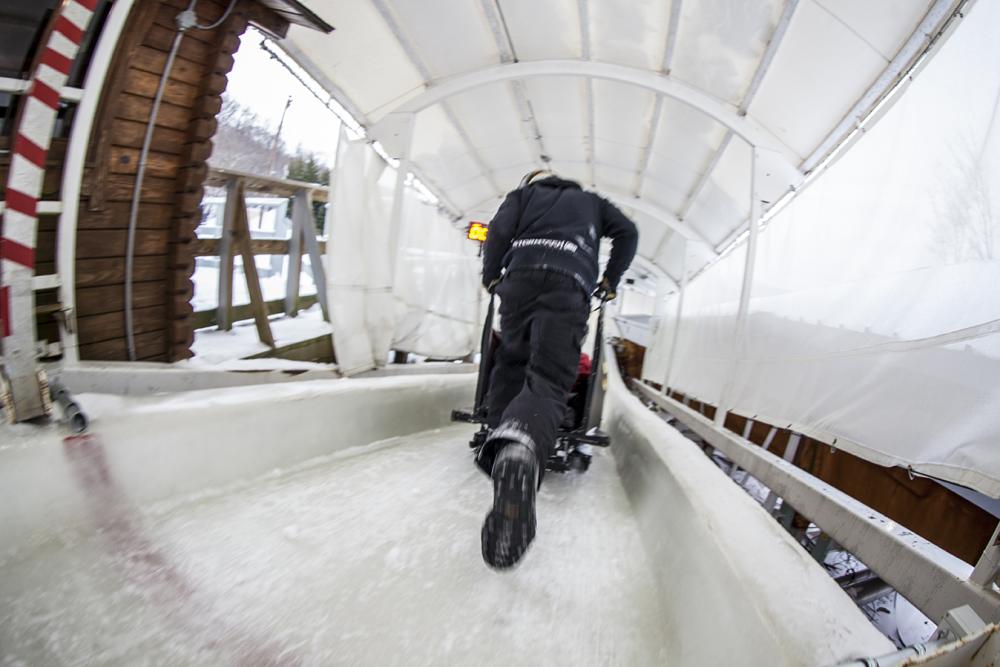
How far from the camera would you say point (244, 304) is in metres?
4.50

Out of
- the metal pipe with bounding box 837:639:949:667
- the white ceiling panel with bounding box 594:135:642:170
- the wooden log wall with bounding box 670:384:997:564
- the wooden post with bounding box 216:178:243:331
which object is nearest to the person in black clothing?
the metal pipe with bounding box 837:639:949:667

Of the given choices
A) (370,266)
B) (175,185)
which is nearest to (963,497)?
(370,266)

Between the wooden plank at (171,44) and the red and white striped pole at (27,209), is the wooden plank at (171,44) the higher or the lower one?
the higher one

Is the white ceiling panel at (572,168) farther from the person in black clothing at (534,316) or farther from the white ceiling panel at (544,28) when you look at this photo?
the person in black clothing at (534,316)

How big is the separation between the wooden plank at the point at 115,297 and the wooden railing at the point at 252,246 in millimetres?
410

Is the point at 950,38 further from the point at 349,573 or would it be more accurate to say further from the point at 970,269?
the point at 349,573

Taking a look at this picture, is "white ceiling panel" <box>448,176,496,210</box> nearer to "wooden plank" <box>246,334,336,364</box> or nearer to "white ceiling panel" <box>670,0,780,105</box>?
"wooden plank" <box>246,334,336,364</box>

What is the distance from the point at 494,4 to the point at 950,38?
276 cm

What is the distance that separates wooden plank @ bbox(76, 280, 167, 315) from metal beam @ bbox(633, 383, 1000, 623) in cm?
405

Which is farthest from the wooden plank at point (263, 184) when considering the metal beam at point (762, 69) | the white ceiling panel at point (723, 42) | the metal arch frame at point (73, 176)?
the metal beam at point (762, 69)

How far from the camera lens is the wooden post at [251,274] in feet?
12.4

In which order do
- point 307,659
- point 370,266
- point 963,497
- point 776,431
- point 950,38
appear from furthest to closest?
point 370,266, point 776,431, point 950,38, point 963,497, point 307,659

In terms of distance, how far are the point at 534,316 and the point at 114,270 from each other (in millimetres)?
2738

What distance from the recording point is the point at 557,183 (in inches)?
83.7
